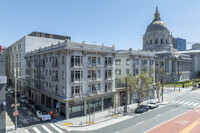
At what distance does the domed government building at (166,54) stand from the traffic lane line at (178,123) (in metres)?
60.5

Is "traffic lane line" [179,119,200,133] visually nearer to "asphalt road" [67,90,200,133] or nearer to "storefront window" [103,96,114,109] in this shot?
"asphalt road" [67,90,200,133]

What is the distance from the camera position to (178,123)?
1035 inches

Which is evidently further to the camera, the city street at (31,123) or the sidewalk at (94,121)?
the sidewalk at (94,121)

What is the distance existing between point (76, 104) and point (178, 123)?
2016 centimetres

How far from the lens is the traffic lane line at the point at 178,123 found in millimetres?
23222

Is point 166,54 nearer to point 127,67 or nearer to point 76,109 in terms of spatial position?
point 127,67

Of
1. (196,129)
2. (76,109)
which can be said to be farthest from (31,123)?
(196,129)

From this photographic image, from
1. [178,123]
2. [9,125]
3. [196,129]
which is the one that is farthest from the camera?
[178,123]

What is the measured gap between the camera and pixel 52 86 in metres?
33.9

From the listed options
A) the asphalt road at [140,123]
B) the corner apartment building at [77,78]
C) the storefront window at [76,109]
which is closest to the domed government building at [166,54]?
the asphalt road at [140,123]

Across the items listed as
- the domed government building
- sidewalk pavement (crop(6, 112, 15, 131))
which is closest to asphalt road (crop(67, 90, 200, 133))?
sidewalk pavement (crop(6, 112, 15, 131))

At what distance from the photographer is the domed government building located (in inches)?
3686

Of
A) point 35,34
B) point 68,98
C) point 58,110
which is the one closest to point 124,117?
point 68,98

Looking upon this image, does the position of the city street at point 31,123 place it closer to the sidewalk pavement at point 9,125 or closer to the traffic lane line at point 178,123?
the sidewalk pavement at point 9,125
